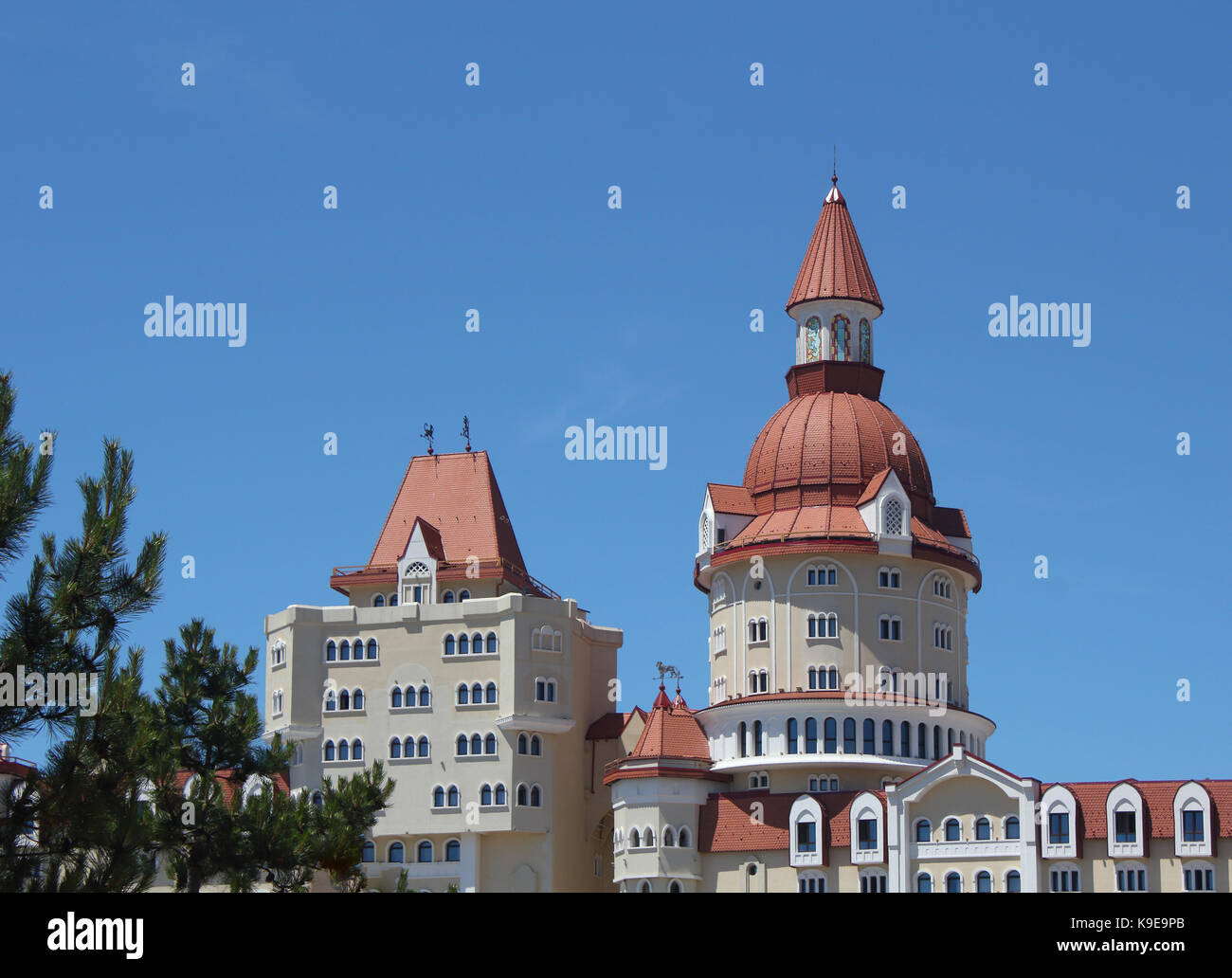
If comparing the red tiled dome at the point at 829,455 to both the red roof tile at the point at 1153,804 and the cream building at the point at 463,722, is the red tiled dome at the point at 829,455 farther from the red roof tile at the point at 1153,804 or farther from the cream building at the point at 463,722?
the red roof tile at the point at 1153,804

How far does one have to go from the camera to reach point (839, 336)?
105 metres

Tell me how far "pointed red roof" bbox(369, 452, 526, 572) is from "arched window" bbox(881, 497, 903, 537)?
2057 cm

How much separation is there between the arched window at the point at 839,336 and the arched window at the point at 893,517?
428 inches

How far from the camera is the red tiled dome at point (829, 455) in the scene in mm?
100188

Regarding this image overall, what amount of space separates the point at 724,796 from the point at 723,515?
1679cm

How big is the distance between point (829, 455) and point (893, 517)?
18.1ft

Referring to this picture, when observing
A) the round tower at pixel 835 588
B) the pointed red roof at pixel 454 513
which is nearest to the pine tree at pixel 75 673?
the round tower at pixel 835 588

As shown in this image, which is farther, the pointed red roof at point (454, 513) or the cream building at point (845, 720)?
the pointed red roof at point (454, 513)

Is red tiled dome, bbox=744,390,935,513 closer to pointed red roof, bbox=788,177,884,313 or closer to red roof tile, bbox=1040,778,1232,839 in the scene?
pointed red roof, bbox=788,177,884,313

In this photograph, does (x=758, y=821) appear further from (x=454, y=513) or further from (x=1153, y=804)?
(x=454, y=513)

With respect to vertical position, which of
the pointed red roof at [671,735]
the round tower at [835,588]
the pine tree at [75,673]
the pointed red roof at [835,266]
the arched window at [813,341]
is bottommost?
the pine tree at [75,673]

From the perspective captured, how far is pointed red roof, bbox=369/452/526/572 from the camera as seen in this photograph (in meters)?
103

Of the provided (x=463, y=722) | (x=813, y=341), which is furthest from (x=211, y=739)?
(x=813, y=341)
